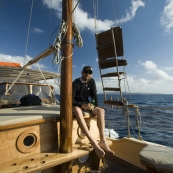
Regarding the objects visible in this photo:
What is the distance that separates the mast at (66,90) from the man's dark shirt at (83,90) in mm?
573

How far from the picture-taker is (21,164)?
1987 millimetres

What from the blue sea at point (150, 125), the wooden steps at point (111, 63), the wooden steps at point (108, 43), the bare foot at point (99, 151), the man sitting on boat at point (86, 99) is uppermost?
the wooden steps at point (108, 43)

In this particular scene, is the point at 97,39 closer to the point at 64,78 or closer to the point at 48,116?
the point at 64,78

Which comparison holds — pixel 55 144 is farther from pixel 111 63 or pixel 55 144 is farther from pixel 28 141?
pixel 111 63

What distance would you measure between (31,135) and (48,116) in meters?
0.43

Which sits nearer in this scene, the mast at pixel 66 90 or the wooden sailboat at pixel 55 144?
the wooden sailboat at pixel 55 144

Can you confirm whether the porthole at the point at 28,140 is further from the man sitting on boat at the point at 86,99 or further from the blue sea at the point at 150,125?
the blue sea at the point at 150,125

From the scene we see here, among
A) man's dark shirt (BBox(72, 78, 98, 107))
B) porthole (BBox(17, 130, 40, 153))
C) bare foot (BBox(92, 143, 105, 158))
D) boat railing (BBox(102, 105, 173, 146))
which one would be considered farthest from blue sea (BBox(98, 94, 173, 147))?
porthole (BBox(17, 130, 40, 153))

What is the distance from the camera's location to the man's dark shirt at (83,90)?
3.08m

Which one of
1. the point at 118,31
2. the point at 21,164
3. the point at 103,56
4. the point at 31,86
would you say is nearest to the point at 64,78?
the point at 21,164

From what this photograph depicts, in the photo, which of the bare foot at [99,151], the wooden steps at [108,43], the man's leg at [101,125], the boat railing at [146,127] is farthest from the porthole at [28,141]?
the wooden steps at [108,43]

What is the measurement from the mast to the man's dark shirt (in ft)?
1.88

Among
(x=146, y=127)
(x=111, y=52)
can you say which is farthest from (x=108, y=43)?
(x=146, y=127)

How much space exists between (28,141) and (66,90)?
1150mm
